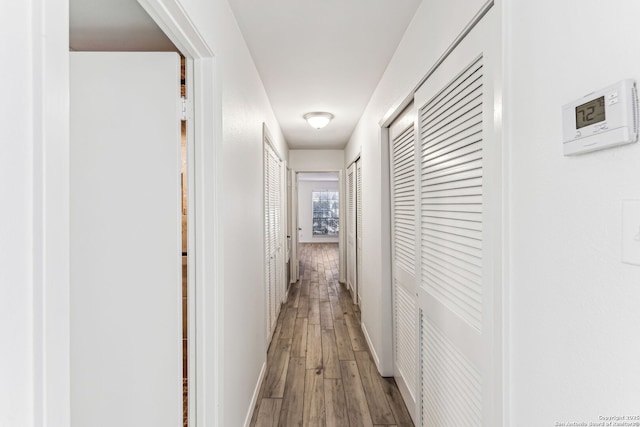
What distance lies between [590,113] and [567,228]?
0.25 m

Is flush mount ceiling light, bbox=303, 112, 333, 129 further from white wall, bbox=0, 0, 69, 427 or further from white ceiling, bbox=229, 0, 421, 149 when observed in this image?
white wall, bbox=0, 0, 69, 427

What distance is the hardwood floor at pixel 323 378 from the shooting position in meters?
2.24

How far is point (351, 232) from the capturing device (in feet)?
17.9

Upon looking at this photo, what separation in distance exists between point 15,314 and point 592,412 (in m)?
1.09

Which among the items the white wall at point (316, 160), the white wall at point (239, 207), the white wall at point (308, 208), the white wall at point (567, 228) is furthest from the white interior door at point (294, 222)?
the white wall at point (308, 208)

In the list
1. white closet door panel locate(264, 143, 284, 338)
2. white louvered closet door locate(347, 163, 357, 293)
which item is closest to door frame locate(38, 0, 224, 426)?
white closet door panel locate(264, 143, 284, 338)

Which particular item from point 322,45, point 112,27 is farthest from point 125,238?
point 322,45

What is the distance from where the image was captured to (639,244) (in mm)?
590

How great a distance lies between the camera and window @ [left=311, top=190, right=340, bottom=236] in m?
12.3

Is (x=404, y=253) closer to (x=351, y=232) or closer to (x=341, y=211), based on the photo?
(x=351, y=232)

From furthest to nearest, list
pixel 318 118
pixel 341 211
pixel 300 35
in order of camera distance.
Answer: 1. pixel 341 211
2. pixel 318 118
3. pixel 300 35

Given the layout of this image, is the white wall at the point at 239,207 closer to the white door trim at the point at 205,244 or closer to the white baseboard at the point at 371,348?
the white door trim at the point at 205,244

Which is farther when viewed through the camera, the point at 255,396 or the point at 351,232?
the point at 351,232

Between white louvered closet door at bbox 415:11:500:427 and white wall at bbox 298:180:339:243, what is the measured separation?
10.3m
